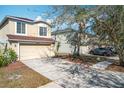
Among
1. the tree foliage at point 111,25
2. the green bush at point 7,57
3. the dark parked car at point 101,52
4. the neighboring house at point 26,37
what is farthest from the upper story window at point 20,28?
the dark parked car at point 101,52

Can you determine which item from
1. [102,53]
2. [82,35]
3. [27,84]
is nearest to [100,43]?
[82,35]

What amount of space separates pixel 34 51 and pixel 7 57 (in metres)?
4.25

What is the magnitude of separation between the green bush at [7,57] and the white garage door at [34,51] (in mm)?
1474

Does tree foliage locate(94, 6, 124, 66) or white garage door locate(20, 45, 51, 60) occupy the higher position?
tree foliage locate(94, 6, 124, 66)

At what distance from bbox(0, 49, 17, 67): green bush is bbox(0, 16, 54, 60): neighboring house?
2.76 ft

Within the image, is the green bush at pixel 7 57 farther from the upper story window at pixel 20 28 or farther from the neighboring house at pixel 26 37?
the upper story window at pixel 20 28

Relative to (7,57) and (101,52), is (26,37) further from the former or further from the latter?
(101,52)

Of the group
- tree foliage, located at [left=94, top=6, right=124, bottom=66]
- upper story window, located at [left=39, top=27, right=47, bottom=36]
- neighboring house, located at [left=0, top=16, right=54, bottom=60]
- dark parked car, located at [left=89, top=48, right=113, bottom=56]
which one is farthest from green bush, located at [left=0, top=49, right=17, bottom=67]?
dark parked car, located at [left=89, top=48, right=113, bottom=56]

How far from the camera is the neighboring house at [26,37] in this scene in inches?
648

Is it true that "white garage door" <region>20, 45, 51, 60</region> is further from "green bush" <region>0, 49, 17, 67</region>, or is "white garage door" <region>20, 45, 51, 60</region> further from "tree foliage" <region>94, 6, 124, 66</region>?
"tree foliage" <region>94, 6, 124, 66</region>

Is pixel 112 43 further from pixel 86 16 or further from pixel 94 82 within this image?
pixel 94 82

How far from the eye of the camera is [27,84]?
858 centimetres

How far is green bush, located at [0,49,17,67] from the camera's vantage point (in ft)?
44.6
